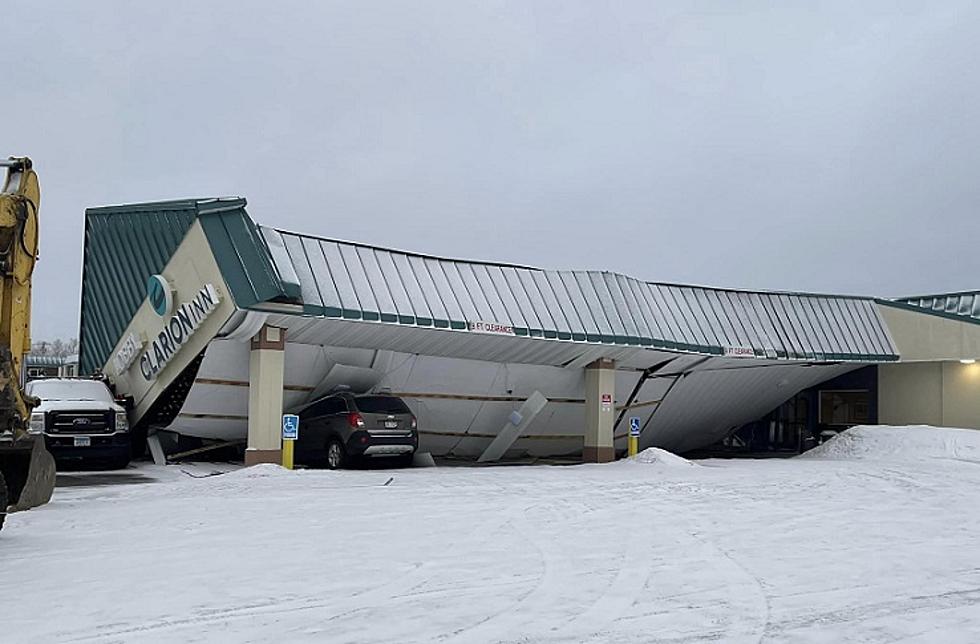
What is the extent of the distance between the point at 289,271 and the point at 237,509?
5833mm

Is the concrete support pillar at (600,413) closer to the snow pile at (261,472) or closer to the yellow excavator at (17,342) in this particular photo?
the snow pile at (261,472)

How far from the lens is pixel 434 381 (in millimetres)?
19922

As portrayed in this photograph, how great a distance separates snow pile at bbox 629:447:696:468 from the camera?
19.9 m

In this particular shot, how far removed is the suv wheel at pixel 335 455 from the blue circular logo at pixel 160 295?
4.10m

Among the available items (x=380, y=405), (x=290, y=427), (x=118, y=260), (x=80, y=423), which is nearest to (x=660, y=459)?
(x=380, y=405)

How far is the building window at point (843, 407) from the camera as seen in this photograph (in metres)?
29.3

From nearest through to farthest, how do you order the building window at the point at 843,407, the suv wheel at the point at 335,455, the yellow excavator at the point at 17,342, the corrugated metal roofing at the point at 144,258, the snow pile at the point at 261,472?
1. the yellow excavator at the point at 17,342
2. the snow pile at the point at 261,472
3. the corrugated metal roofing at the point at 144,258
4. the suv wheel at the point at 335,455
5. the building window at the point at 843,407

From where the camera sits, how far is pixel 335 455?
18125 millimetres

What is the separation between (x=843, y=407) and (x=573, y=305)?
1390cm

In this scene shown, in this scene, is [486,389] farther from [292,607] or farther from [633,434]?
[292,607]

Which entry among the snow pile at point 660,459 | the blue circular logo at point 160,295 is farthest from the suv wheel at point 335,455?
the snow pile at point 660,459

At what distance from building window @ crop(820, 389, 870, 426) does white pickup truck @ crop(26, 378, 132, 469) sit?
70.9 feet

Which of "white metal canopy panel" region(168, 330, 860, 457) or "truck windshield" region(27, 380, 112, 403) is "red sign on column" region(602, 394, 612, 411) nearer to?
"white metal canopy panel" region(168, 330, 860, 457)

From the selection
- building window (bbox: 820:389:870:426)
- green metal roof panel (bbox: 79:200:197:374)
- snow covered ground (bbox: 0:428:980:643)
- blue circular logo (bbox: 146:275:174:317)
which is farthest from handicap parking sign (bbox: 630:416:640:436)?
building window (bbox: 820:389:870:426)
